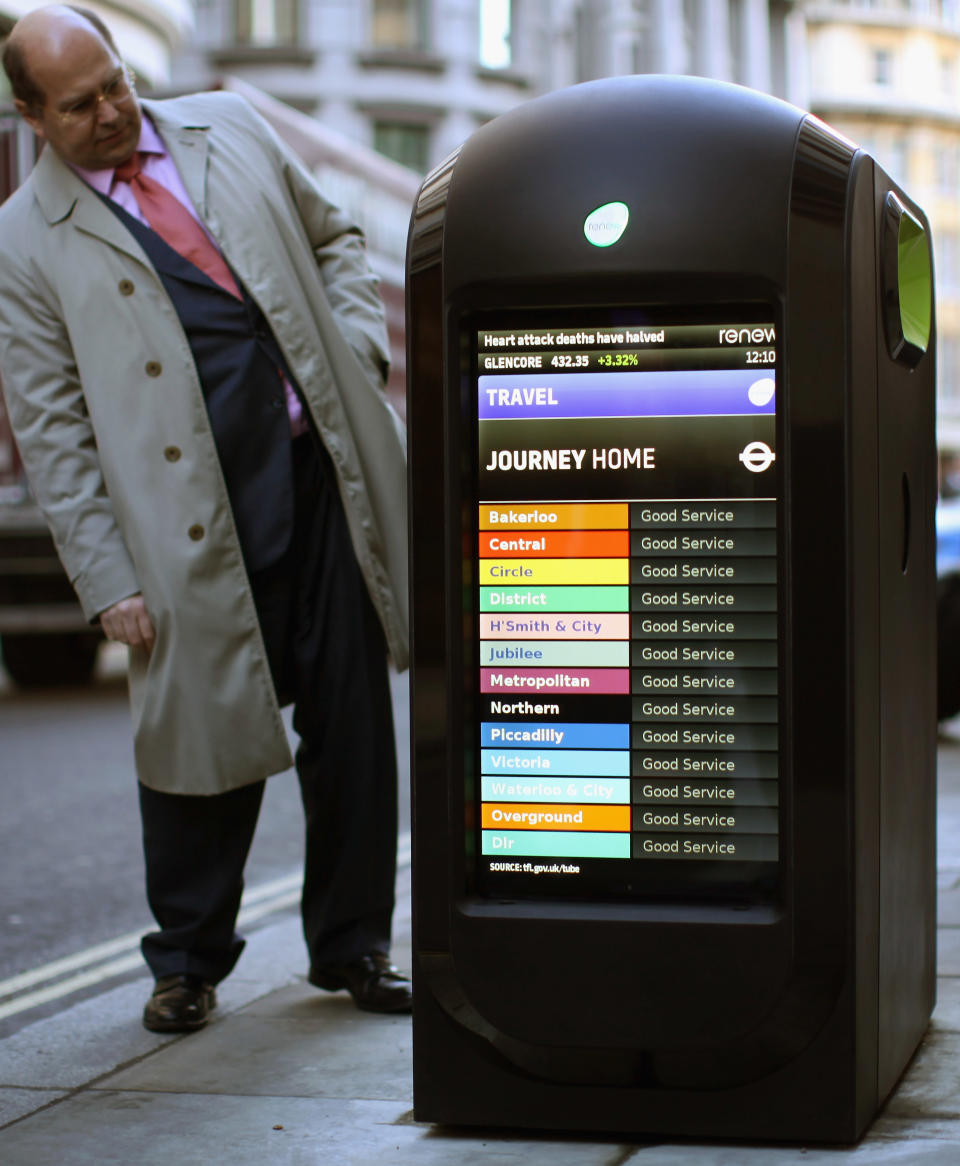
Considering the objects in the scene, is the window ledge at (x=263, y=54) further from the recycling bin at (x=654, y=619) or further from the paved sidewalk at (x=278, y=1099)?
the recycling bin at (x=654, y=619)

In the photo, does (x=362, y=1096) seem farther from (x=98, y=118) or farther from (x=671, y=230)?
(x=98, y=118)

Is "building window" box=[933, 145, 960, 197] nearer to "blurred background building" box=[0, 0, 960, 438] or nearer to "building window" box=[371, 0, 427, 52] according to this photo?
"blurred background building" box=[0, 0, 960, 438]

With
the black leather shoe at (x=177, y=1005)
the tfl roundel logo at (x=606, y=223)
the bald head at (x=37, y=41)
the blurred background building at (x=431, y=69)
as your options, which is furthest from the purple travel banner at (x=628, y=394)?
the blurred background building at (x=431, y=69)

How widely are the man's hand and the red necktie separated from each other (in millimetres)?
639

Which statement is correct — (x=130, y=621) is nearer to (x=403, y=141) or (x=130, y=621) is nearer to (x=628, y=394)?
(x=628, y=394)

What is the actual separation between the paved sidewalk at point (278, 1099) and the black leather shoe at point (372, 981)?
37mm

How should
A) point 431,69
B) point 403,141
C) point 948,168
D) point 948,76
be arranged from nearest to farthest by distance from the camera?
point 431,69 → point 403,141 → point 948,168 → point 948,76

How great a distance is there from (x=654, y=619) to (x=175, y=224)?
4.74 ft

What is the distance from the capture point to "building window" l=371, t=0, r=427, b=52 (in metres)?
37.4

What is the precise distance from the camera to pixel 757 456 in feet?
8.45

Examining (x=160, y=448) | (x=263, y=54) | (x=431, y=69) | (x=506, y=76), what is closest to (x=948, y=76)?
(x=506, y=76)


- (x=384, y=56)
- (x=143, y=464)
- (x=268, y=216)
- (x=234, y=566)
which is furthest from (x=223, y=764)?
(x=384, y=56)

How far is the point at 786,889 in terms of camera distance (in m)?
2.56

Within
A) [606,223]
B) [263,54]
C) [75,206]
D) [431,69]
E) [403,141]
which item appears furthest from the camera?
[403,141]
